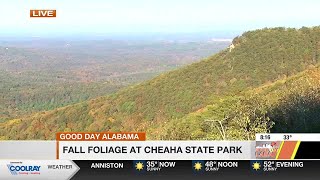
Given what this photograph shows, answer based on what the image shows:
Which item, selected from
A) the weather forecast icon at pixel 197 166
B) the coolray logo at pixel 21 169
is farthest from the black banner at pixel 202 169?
the coolray logo at pixel 21 169

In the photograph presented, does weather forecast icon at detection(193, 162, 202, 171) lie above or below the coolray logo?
above

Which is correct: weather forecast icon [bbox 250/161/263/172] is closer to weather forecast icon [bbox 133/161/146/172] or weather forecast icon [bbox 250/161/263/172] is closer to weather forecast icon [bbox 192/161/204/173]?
weather forecast icon [bbox 192/161/204/173]

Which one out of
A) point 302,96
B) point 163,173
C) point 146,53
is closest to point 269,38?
point 146,53

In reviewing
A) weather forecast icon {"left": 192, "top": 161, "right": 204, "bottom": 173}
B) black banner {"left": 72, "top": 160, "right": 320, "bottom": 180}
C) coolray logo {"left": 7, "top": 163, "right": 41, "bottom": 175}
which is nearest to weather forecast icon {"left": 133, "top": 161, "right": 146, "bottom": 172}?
black banner {"left": 72, "top": 160, "right": 320, "bottom": 180}

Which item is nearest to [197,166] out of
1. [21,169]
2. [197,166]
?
[197,166]

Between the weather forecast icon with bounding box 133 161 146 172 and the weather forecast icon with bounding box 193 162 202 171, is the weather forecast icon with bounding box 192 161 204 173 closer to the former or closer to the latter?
the weather forecast icon with bounding box 193 162 202 171

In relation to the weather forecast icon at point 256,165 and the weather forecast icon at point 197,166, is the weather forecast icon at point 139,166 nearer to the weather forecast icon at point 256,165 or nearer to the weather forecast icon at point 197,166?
the weather forecast icon at point 197,166

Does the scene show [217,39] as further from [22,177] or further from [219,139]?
[22,177]

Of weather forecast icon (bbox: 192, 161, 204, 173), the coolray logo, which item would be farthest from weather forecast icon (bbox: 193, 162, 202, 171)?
the coolray logo

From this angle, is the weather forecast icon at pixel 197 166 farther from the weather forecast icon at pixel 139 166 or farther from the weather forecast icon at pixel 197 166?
the weather forecast icon at pixel 139 166

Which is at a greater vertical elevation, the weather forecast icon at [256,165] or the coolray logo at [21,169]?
the weather forecast icon at [256,165]

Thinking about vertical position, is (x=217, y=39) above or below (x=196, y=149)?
above
